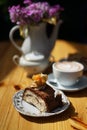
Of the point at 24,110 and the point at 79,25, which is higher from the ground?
the point at 24,110

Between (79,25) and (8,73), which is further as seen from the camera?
(79,25)

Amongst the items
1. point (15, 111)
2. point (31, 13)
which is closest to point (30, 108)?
point (15, 111)

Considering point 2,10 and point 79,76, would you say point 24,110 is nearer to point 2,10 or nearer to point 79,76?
point 79,76

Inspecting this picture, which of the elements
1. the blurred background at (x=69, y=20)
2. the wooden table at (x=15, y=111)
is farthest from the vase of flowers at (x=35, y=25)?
the blurred background at (x=69, y=20)

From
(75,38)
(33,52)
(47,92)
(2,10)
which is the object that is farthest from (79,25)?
(47,92)

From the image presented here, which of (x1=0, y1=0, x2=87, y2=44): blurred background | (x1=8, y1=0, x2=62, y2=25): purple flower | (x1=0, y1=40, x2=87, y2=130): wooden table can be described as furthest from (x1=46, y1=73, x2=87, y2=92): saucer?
(x1=0, y1=0, x2=87, y2=44): blurred background

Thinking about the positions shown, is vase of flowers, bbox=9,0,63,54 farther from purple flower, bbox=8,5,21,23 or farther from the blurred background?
the blurred background

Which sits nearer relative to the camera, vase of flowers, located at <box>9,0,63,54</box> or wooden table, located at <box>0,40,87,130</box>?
wooden table, located at <box>0,40,87,130</box>
